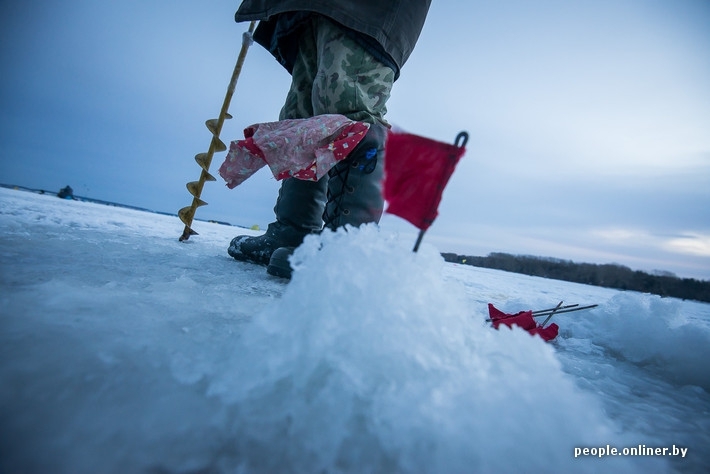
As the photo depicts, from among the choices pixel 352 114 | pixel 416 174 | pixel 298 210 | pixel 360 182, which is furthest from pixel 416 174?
pixel 298 210

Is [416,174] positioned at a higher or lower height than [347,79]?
lower

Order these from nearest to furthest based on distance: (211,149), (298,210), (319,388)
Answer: (319,388), (298,210), (211,149)

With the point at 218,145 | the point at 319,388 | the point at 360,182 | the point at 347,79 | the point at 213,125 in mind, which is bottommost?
the point at 319,388

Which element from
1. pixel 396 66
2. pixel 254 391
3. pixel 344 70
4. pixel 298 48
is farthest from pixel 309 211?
pixel 254 391

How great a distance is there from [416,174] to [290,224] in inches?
51.8

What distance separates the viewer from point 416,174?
0.53m

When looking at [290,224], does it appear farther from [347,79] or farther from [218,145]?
[218,145]

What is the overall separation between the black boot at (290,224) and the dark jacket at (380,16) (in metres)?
0.76

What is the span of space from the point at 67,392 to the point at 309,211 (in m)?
1.43

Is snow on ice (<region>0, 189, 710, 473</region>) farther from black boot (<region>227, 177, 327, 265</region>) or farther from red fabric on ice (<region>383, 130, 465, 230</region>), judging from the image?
black boot (<region>227, 177, 327, 265</region>)

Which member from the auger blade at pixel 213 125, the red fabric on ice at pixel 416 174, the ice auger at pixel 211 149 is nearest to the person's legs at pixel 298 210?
the ice auger at pixel 211 149

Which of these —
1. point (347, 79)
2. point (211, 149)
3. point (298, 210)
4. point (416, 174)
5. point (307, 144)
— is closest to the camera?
point (416, 174)

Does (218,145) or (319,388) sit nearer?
(319,388)

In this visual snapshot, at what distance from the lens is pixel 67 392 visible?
0.36 m
